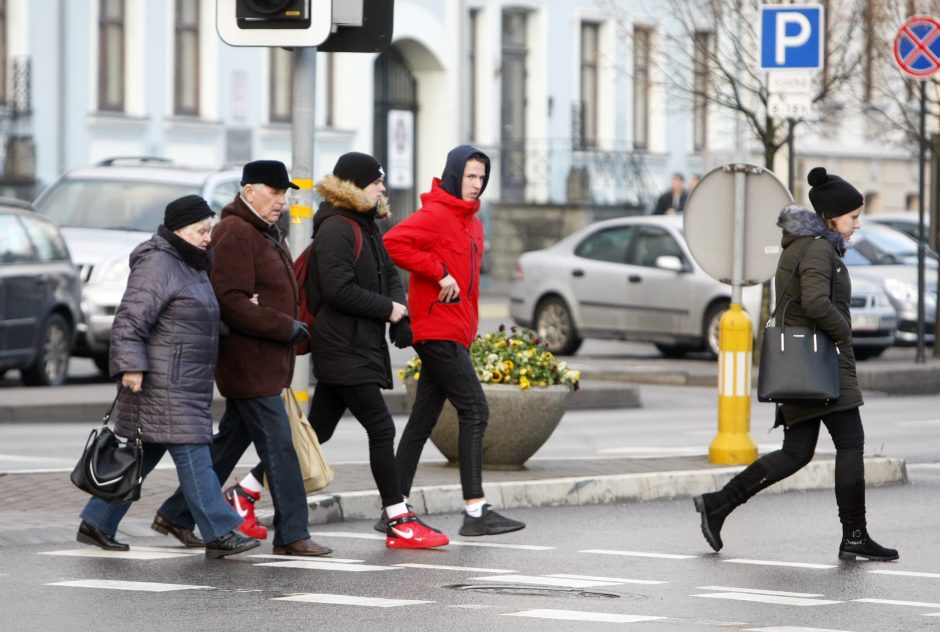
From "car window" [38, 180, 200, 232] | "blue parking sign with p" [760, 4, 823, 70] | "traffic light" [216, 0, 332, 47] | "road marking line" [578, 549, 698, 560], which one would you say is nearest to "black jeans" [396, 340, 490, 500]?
"road marking line" [578, 549, 698, 560]

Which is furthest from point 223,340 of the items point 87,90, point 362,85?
point 362,85

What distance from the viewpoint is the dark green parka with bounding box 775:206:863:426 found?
1041cm

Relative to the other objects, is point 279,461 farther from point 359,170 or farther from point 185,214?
point 359,170

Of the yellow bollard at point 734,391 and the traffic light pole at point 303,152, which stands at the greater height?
the traffic light pole at point 303,152

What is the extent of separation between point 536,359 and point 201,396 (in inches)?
149

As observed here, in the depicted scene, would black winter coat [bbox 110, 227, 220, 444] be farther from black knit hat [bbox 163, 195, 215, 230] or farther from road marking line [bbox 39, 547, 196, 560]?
road marking line [bbox 39, 547, 196, 560]

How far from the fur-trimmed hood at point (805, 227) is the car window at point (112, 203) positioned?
1167cm

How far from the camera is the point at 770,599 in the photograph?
8961 millimetres

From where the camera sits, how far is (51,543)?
1046 centimetres

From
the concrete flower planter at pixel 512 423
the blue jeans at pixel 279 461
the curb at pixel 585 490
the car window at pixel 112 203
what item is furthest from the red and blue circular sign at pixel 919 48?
the blue jeans at pixel 279 461

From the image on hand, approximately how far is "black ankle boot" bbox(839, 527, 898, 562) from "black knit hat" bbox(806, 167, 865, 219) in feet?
4.70

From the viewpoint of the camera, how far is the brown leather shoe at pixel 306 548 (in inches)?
398

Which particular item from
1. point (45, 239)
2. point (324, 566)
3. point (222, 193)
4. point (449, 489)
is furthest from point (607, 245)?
point (324, 566)

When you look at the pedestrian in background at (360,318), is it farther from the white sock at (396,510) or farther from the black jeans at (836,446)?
the black jeans at (836,446)
